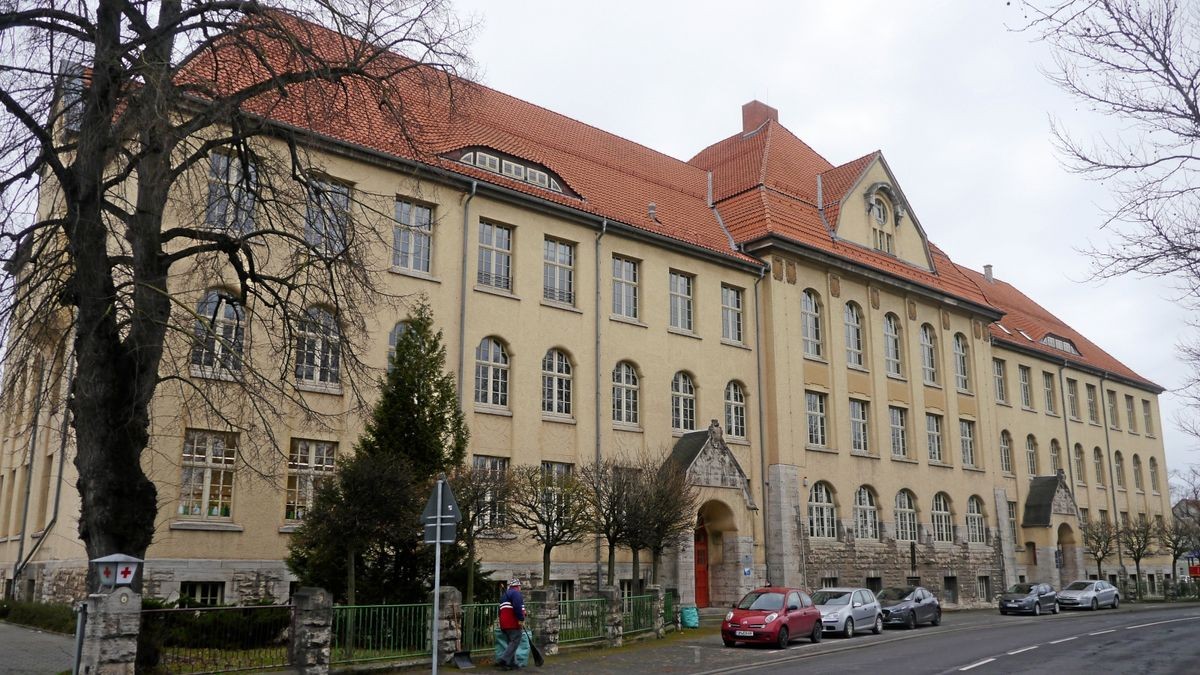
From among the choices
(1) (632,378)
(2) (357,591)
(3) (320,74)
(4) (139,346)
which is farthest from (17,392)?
(1) (632,378)

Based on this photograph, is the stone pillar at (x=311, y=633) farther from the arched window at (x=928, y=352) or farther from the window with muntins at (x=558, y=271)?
the arched window at (x=928, y=352)

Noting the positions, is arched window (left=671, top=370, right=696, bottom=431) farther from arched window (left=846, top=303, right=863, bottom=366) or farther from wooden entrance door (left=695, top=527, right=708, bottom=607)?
arched window (left=846, top=303, right=863, bottom=366)

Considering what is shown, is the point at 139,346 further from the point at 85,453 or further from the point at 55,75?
the point at 55,75

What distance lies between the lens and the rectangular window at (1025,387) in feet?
159

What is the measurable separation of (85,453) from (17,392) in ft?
3.78

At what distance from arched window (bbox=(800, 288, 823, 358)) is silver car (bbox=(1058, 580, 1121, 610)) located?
14188 mm

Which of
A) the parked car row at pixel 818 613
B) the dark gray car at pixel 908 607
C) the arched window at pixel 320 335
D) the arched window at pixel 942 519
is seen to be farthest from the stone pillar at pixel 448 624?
the arched window at pixel 942 519

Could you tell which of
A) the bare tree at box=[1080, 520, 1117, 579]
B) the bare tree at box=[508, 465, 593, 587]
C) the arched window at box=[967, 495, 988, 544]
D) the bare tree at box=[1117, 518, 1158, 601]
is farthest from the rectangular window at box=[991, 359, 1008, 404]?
the bare tree at box=[508, 465, 593, 587]

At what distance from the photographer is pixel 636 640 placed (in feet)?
71.2

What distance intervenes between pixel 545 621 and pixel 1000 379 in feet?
115

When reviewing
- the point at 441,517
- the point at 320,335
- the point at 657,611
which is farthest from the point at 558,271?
the point at 441,517

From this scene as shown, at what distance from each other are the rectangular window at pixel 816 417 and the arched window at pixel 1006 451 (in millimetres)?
14483

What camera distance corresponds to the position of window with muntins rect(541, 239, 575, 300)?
1114 inches

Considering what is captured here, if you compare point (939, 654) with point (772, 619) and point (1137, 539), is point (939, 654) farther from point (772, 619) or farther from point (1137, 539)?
point (1137, 539)
